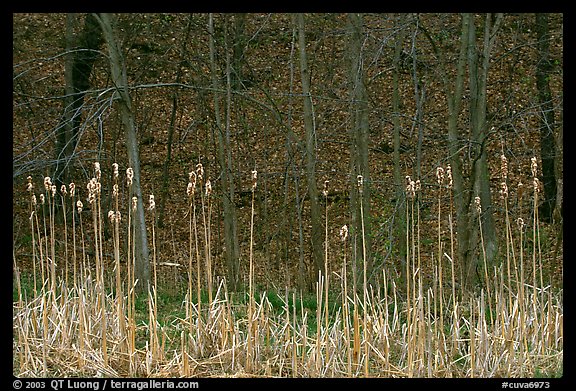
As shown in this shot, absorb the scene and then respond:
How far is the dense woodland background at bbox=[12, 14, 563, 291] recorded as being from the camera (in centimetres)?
745

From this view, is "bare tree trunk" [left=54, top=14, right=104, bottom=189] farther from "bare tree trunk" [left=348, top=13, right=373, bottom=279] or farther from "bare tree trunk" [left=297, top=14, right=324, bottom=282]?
"bare tree trunk" [left=348, top=13, right=373, bottom=279]

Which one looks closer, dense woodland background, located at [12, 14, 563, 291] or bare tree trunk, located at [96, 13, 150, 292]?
dense woodland background, located at [12, 14, 563, 291]

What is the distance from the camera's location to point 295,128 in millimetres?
12359

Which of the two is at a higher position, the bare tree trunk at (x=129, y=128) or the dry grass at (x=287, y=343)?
the bare tree trunk at (x=129, y=128)

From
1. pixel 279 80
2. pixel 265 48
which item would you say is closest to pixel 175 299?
pixel 279 80

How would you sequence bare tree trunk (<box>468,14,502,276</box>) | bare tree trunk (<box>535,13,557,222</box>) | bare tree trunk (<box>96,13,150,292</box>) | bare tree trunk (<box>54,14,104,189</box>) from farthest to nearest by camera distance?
bare tree trunk (<box>54,14,104,189</box>), bare tree trunk (<box>535,13,557,222</box>), bare tree trunk (<box>96,13,150,292</box>), bare tree trunk (<box>468,14,502,276</box>)

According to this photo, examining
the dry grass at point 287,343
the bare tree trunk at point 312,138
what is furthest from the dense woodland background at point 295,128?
the dry grass at point 287,343

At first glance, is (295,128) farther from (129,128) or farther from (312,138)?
(129,128)

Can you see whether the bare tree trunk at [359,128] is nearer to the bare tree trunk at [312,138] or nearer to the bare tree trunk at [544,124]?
the bare tree trunk at [312,138]

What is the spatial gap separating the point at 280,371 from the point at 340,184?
759cm

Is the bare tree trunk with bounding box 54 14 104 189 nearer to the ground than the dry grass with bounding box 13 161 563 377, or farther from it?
farther from it

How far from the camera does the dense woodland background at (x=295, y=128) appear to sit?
7.45 metres

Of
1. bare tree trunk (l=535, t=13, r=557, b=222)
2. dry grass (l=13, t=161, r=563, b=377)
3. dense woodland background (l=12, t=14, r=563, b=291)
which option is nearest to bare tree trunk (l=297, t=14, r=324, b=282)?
dense woodland background (l=12, t=14, r=563, b=291)

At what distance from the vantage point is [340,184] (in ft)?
39.0
